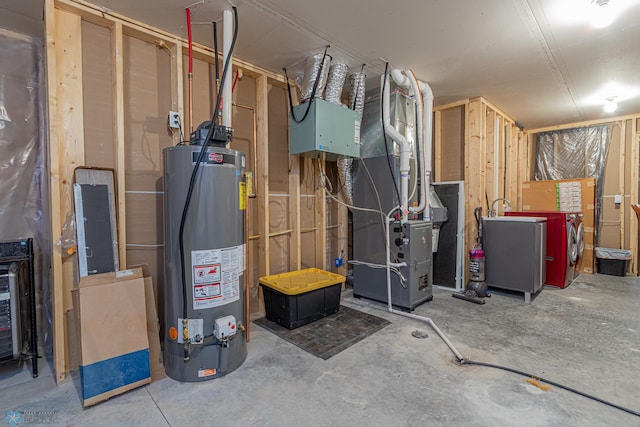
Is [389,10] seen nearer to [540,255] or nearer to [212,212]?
[212,212]

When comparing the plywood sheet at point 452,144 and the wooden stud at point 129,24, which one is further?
the plywood sheet at point 452,144

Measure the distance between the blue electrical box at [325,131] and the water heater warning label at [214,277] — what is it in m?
1.35

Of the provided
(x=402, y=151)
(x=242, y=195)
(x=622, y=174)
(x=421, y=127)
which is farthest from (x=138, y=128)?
(x=622, y=174)

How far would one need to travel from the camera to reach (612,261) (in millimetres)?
4680

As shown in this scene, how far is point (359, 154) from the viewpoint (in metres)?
3.38

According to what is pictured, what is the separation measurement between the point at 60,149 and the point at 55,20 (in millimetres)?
843

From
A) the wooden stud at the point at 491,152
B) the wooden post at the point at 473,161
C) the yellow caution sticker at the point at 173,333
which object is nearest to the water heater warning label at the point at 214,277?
the yellow caution sticker at the point at 173,333

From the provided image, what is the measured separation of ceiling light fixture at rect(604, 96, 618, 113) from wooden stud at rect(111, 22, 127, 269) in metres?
5.57

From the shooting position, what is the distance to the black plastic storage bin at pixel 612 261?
15.0 ft

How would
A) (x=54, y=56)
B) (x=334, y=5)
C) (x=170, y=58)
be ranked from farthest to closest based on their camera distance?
(x=170, y=58) < (x=334, y=5) < (x=54, y=56)

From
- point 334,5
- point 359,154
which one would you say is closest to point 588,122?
point 359,154

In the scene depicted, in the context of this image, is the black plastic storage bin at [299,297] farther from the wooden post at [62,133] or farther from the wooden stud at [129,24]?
the wooden stud at [129,24]

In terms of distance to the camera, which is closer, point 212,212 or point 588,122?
point 212,212

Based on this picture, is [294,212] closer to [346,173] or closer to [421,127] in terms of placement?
[346,173]
